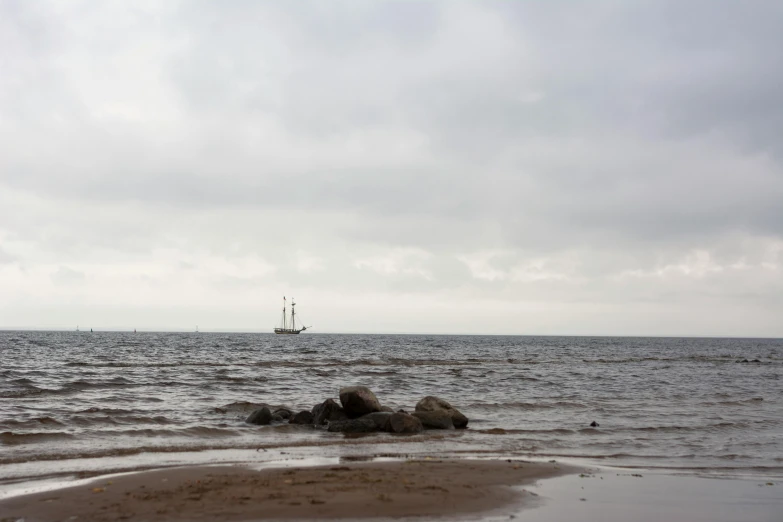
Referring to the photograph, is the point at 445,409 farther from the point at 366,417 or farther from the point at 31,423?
the point at 31,423

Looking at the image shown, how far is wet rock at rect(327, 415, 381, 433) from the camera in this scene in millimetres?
18188

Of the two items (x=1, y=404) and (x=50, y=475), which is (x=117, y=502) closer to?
(x=50, y=475)

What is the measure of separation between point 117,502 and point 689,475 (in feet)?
35.5

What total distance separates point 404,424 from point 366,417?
4.00 ft

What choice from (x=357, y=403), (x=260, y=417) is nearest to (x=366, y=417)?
(x=357, y=403)

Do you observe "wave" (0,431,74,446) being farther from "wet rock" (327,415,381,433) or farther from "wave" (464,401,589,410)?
"wave" (464,401,589,410)

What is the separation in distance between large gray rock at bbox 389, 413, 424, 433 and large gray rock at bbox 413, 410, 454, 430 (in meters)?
0.36

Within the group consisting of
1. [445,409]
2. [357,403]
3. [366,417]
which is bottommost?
[366,417]

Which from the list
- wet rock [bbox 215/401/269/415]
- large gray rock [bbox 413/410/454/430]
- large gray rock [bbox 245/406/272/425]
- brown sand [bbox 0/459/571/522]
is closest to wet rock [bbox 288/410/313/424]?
large gray rock [bbox 245/406/272/425]

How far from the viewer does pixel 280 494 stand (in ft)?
32.3

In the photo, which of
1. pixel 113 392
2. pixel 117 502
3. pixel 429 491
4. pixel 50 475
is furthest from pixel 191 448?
pixel 113 392

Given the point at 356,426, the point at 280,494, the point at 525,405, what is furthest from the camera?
the point at 525,405

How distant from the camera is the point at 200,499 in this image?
967cm

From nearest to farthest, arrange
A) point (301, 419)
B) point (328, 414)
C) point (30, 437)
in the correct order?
1. point (30, 437)
2. point (328, 414)
3. point (301, 419)
